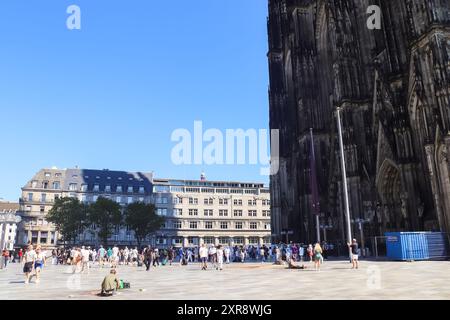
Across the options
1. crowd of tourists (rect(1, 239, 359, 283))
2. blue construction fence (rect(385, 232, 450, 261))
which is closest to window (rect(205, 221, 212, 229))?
crowd of tourists (rect(1, 239, 359, 283))

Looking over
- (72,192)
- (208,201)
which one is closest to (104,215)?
(72,192)

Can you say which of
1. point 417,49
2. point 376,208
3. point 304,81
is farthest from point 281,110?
point 417,49

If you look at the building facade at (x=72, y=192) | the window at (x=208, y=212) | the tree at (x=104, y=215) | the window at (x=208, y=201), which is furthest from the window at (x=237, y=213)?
the tree at (x=104, y=215)

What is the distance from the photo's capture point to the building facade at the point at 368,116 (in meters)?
27.0

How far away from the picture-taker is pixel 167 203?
99375 mm

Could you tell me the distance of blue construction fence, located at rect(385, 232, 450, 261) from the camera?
80.5ft

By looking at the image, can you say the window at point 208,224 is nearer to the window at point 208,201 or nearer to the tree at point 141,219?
the window at point 208,201

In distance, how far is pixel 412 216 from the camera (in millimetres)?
30438

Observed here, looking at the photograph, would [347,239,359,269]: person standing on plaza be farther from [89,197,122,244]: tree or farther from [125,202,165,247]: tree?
[125,202,165,247]: tree

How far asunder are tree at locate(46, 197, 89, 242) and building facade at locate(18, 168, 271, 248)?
21118mm

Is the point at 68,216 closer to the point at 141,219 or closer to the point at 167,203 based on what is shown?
the point at 141,219

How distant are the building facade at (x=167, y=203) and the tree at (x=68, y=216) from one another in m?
21.1

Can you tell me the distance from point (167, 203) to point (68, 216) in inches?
1342
